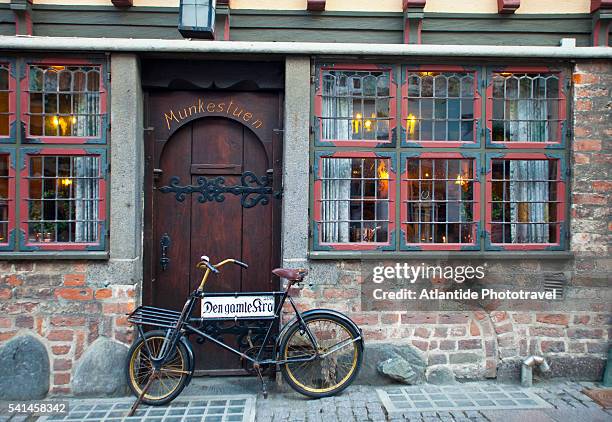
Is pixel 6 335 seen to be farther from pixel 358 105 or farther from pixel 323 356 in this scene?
pixel 358 105

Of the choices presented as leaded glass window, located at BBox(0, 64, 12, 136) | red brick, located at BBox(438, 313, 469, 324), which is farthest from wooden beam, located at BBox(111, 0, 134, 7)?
red brick, located at BBox(438, 313, 469, 324)

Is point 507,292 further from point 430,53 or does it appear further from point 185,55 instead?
point 185,55

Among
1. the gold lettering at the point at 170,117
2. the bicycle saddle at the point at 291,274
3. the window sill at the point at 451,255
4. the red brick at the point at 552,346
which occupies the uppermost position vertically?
the gold lettering at the point at 170,117

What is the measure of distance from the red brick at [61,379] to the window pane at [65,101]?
2.39 metres

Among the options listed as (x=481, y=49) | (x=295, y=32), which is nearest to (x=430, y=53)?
(x=481, y=49)

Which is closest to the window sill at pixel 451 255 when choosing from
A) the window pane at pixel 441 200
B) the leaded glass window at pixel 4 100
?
the window pane at pixel 441 200

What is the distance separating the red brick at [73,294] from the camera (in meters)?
4.75

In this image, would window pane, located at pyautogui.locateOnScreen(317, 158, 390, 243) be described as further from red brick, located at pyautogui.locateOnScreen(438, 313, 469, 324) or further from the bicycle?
red brick, located at pyautogui.locateOnScreen(438, 313, 469, 324)

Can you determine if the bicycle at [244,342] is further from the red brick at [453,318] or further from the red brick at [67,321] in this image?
the red brick at [453,318]

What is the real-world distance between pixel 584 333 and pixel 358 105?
337 centimetres

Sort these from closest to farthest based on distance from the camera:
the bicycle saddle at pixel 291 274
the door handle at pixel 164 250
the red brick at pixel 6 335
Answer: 1. the bicycle saddle at pixel 291 274
2. the red brick at pixel 6 335
3. the door handle at pixel 164 250

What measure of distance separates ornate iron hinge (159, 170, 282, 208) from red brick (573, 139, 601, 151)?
3.17 metres

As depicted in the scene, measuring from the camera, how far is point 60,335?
15.5 feet

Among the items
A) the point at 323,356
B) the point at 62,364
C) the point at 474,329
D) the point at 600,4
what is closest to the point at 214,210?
the point at 323,356
